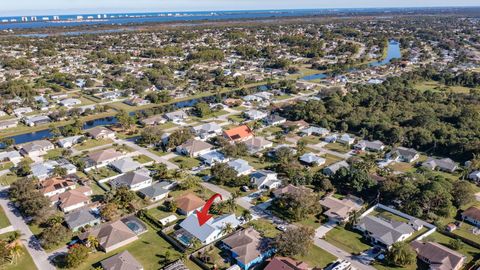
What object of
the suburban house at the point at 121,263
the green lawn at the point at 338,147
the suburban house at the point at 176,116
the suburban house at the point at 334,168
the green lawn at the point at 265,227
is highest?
the suburban house at the point at 176,116

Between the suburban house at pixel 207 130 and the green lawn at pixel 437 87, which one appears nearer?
the suburban house at pixel 207 130

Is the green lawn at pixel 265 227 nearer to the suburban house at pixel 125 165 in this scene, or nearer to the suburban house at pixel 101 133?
the suburban house at pixel 125 165

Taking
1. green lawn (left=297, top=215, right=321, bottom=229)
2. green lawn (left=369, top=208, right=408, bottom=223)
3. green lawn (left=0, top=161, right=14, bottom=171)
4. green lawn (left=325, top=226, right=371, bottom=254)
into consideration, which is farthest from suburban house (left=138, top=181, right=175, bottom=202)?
green lawn (left=369, top=208, right=408, bottom=223)

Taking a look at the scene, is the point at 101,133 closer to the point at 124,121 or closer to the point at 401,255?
the point at 124,121

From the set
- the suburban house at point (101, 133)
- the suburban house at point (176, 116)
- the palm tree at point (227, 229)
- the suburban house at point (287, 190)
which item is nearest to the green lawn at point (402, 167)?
the suburban house at point (287, 190)

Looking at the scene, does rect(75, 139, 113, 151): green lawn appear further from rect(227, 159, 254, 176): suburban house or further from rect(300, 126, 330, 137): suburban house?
rect(300, 126, 330, 137): suburban house

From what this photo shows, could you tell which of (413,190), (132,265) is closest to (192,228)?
(132,265)

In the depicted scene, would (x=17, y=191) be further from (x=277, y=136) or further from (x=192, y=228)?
(x=277, y=136)
